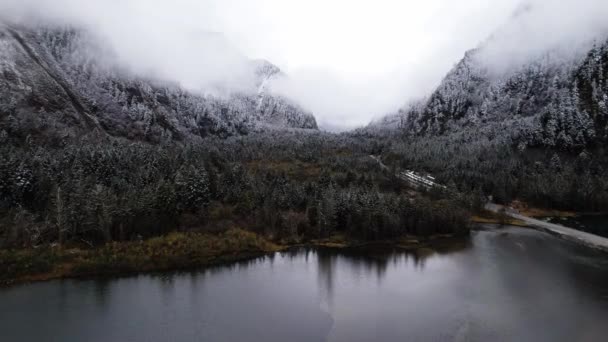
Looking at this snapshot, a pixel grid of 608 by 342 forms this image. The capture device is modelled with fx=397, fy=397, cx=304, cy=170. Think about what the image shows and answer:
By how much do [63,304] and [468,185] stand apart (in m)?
132

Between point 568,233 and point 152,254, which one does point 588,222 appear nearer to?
point 568,233

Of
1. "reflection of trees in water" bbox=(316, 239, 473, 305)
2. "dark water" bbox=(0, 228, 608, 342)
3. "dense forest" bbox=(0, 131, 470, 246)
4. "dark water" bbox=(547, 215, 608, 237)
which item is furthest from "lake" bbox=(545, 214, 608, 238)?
"reflection of trees in water" bbox=(316, 239, 473, 305)

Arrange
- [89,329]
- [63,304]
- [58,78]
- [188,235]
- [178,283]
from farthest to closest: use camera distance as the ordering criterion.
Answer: [58,78], [188,235], [178,283], [63,304], [89,329]

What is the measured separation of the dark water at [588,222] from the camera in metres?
101

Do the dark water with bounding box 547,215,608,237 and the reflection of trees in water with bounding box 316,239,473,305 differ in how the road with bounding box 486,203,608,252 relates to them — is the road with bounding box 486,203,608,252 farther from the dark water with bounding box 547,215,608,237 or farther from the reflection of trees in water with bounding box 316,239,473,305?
the reflection of trees in water with bounding box 316,239,473,305

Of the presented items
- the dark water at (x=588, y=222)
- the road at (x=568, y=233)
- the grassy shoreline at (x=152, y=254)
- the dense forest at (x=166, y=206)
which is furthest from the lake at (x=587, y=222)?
the grassy shoreline at (x=152, y=254)

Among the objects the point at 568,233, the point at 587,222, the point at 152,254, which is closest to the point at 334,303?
the point at 152,254

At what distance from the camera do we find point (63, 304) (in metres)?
52.2

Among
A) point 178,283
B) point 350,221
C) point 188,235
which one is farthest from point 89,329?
point 350,221

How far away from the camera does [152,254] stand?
7231cm

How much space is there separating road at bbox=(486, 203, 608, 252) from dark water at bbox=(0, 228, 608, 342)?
11128 millimetres

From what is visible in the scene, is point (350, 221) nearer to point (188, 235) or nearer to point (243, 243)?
point (243, 243)

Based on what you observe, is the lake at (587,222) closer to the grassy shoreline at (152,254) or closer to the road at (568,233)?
the road at (568,233)

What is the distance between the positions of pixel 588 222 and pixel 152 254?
11498 centimetres
